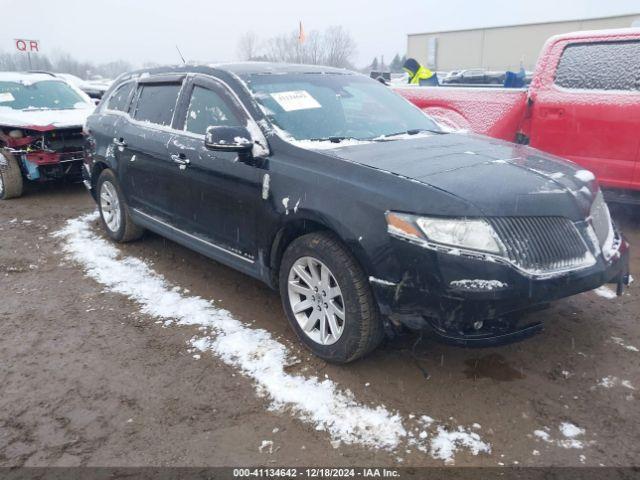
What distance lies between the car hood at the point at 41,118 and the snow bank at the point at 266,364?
2.86m

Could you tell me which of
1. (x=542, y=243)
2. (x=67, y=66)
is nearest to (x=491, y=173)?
(x=542, y=243)

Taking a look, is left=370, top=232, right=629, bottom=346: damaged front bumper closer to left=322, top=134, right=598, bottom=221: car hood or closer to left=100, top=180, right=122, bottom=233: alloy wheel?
left=322, top=134, right=598, bottom=221: car hood

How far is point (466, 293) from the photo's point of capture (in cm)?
241

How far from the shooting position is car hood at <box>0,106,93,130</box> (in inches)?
272

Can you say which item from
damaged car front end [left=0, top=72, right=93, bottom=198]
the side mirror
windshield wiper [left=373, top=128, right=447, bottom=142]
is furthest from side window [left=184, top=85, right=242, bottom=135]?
damaged car front end [left=0, top=72, right=93, bottom=198]

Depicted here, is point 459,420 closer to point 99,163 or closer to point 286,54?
point 99,163

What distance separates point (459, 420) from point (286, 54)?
37.1 metres

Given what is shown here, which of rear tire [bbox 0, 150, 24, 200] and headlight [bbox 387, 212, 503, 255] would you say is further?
rear tire [bbox 0, 150, 24, 200]

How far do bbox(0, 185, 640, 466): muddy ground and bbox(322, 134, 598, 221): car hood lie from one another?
0.82m

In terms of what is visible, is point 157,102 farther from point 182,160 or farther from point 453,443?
point 453,443

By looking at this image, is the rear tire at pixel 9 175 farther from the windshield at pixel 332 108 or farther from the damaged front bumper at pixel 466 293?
the damaged front bumper at pixel 466 293

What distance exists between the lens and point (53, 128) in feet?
22.6

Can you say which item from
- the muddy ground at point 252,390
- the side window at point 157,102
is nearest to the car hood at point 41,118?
the side window at point 157,102

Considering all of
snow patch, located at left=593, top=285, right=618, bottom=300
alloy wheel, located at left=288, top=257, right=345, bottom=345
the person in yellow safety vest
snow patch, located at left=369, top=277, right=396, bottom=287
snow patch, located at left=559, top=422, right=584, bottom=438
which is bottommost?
snow patch, located at left=559, top=422, right=584, bottom=438
